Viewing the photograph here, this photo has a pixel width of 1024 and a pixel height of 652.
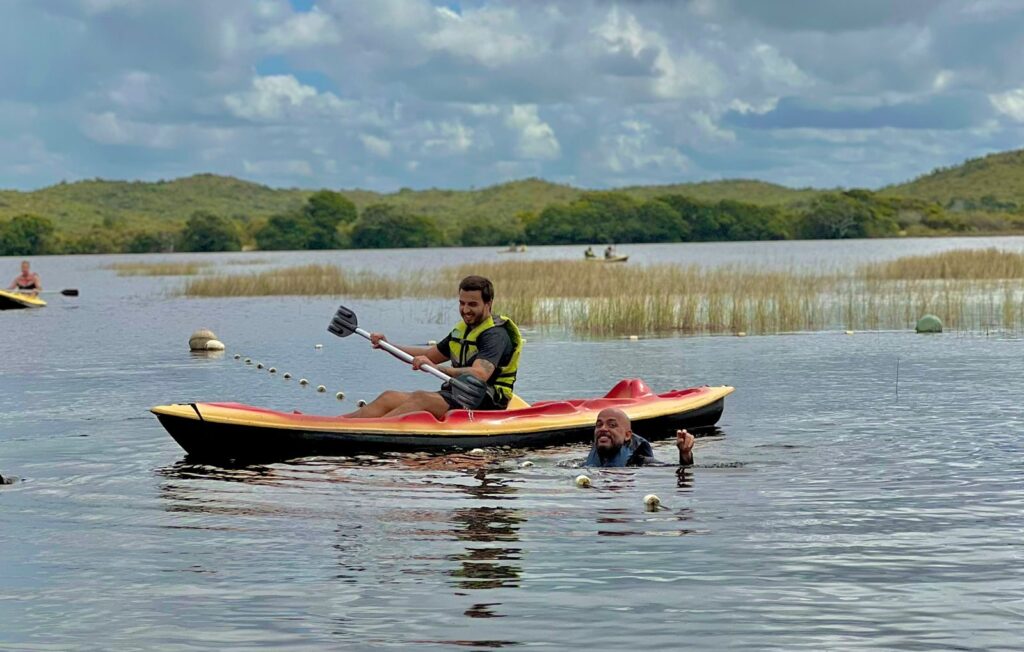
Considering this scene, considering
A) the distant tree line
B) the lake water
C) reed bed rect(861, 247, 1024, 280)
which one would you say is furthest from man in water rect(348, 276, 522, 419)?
the distant tree line

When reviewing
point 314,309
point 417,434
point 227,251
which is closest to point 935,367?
point 417,434

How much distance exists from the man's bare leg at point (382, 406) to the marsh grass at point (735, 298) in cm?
1387

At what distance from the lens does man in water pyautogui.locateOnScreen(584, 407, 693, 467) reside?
11.7 metres

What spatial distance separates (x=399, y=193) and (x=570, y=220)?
7267 centimetres

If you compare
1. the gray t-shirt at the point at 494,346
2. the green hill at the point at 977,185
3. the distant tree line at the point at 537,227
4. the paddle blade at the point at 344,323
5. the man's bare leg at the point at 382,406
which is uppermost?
the green hill at the point at 977,185

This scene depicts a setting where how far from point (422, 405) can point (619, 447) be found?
1.87 m

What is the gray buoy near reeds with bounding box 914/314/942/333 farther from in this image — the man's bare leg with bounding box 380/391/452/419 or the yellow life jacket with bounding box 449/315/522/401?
the man's bare leg with bounding box 380/391/452/419

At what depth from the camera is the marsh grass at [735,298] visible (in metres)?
27.1

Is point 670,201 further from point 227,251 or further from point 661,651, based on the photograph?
point 661,651

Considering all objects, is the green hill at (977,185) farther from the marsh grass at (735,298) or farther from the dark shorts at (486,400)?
the dark shorts at (486,400)

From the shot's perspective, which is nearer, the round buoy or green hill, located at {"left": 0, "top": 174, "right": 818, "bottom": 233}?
the round buoy

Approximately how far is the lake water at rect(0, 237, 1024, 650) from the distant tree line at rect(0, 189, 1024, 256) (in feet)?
335

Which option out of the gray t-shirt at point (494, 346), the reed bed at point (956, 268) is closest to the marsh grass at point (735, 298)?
the reed bed at point (956, 268)

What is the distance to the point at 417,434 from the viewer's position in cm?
1231
